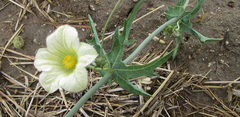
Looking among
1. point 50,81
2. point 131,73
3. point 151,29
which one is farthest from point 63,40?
point 151,29

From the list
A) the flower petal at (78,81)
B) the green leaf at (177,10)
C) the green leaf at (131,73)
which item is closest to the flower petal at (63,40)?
the flower petal at (78,81)

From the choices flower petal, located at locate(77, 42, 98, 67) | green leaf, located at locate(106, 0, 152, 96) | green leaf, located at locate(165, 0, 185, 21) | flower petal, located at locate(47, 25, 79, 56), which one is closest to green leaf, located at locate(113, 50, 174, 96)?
green leaf, located at locate(106, 0, 152, 96)

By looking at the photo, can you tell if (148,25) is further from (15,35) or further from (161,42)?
(15,35)

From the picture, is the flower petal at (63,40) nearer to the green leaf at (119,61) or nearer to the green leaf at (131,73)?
the green leaf at (119,61)

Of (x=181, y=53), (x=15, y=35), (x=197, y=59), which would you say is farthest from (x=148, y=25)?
(x=15, y=35)

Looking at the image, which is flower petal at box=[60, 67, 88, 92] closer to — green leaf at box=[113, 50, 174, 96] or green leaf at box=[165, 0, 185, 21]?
green leaf at box=[113, 50, 174, 96]

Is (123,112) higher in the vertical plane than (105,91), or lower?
lower
